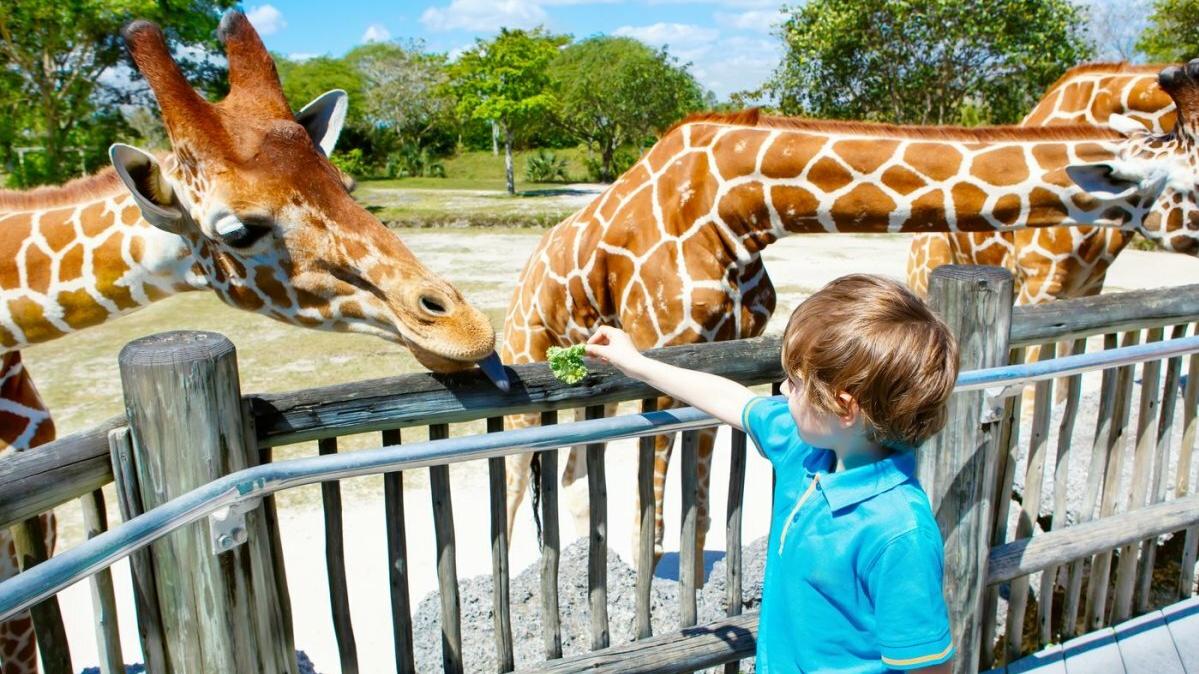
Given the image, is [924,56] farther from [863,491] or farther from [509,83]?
[863,491]

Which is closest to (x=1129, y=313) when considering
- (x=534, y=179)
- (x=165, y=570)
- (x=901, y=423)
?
(x=901, y=423)

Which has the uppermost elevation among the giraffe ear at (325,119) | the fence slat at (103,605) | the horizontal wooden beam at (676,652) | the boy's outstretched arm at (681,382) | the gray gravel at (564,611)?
the giraffe ear at (325,119)

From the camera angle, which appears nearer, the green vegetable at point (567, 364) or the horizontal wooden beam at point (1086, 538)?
the green vegetable at point (567, 364)

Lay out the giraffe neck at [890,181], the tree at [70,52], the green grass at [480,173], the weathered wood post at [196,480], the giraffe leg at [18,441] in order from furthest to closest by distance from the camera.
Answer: the green grass at [480,173] → the tree at [70,52] → the giraffe neck at [890,181] → the giraffe leg at [18,441] → the weathered wood post at [196,480]

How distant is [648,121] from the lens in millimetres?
34344

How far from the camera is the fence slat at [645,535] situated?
8.19 ft

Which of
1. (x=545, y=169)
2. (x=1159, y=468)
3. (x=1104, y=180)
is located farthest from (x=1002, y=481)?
(x=545, y=169)

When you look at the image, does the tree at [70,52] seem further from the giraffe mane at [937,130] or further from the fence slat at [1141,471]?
the fence slat at [1141,471]

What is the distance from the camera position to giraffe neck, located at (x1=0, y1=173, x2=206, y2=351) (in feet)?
9.32

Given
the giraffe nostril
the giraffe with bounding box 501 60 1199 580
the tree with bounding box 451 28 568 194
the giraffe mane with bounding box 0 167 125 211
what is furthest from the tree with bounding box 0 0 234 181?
the giraffe nostril

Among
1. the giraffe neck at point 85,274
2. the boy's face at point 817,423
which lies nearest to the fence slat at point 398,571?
the boy's face at point 817,423

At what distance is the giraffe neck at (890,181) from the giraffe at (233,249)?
161 centimetres

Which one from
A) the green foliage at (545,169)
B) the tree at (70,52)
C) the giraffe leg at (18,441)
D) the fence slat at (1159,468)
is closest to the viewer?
the giraffe leg at (18,441)

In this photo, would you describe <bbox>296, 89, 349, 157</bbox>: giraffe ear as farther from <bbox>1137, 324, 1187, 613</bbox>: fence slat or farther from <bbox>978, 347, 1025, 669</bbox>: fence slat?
<bbox>1137, 324, 1187, 613</bbox>: fence slat
